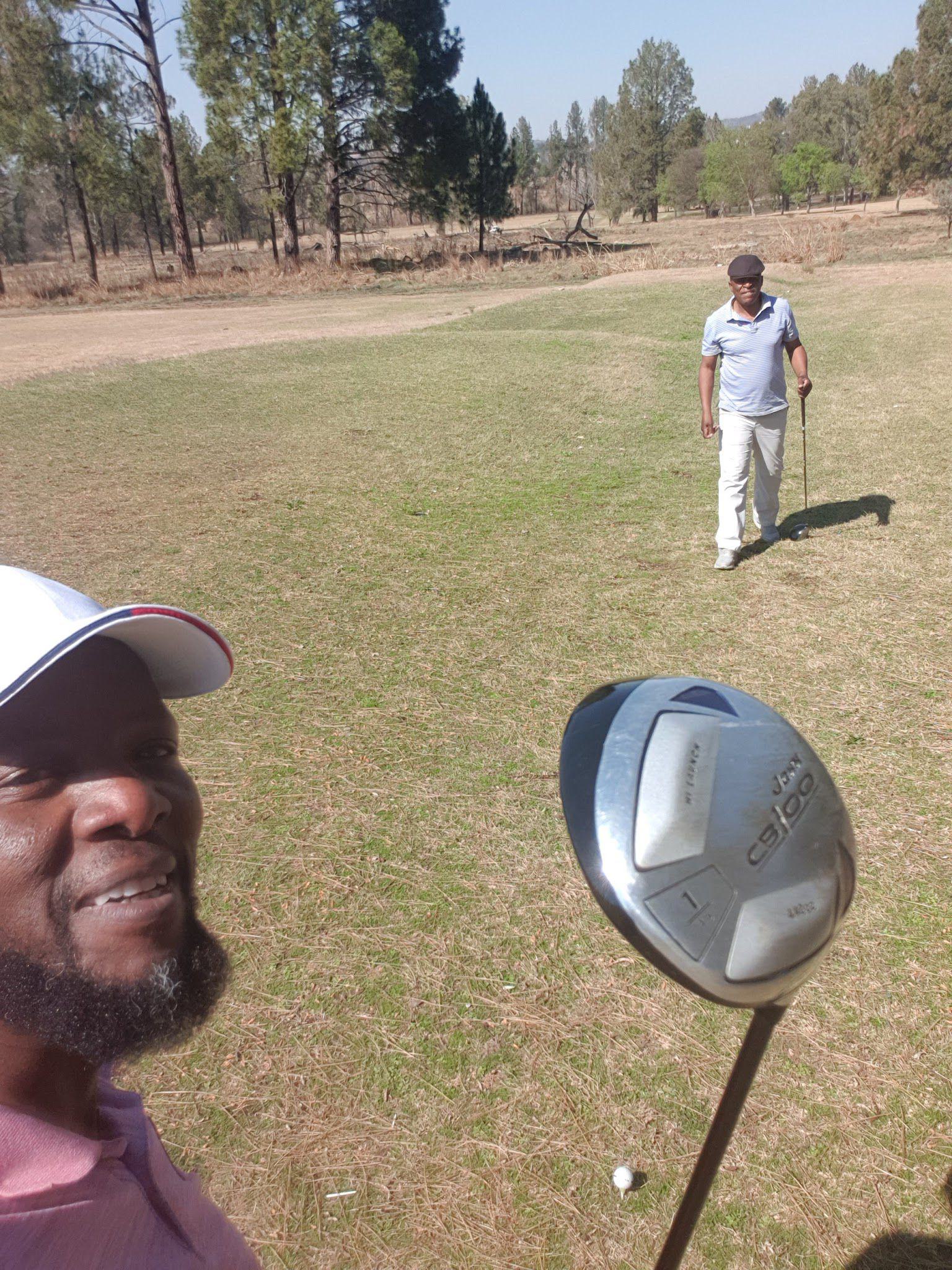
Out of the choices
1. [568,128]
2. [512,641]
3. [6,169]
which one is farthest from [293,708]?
[568,128]

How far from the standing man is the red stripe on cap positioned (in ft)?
20.0

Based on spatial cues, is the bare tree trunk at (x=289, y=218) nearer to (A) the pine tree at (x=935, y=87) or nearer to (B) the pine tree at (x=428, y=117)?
(B) the pine tree at (x=428, y=117)

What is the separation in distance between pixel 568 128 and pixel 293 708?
170235 mm

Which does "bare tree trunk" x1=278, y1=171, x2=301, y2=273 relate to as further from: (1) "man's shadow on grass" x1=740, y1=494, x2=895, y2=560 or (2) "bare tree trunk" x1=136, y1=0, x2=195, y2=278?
(1) "man's shadow on grass" x1=740, y1=494, x2=895, y2=560

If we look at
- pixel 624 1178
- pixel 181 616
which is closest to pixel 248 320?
pixel 624 1178

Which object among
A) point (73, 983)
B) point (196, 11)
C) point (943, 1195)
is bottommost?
point (943, 1195)

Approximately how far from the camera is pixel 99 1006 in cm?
132

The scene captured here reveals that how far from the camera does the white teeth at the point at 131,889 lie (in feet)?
→ 4.49

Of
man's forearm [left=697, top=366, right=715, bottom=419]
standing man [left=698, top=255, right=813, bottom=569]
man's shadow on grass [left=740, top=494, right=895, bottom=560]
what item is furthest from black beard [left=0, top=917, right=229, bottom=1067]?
man's shadow on grass [left=740, top=494, right=895, bottom=560]

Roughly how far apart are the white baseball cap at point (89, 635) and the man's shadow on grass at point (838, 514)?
7078 mm

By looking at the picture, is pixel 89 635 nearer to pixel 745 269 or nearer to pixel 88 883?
pixel 88 883

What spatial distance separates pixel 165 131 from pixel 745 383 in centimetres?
3712

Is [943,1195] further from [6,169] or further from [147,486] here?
[6,169]

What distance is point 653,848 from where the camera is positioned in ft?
3.84
